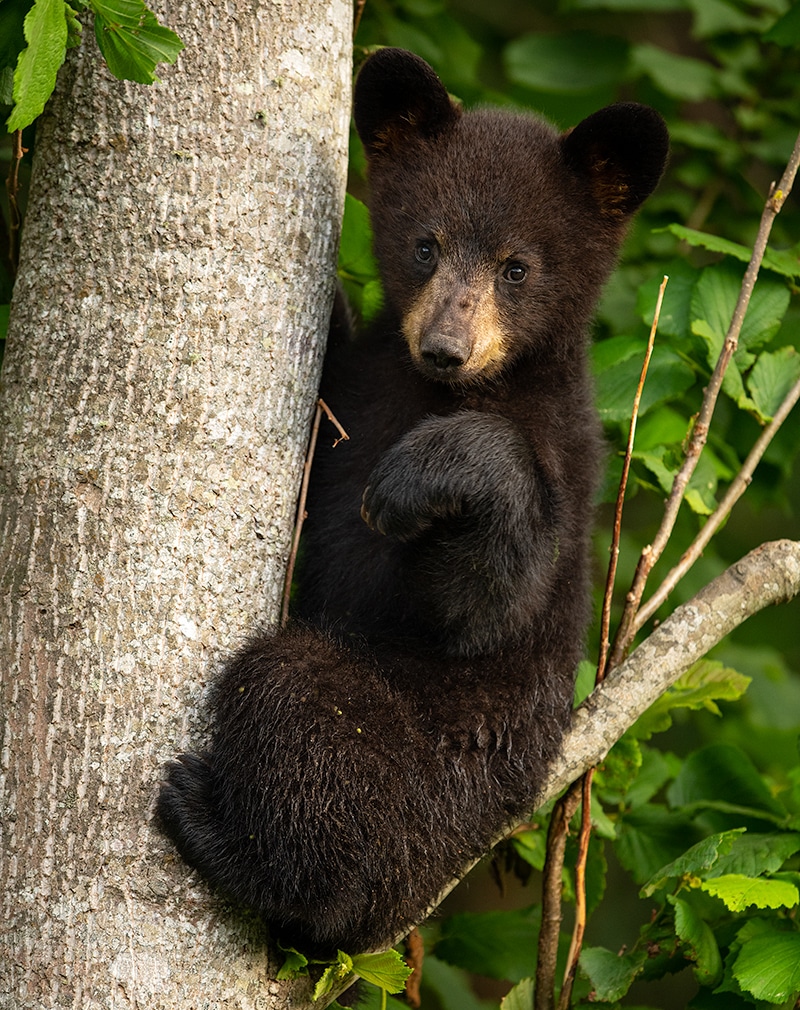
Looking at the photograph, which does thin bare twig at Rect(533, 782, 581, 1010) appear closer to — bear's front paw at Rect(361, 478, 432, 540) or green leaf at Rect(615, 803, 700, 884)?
green leaf at Rect(615, 803, 700, 884)

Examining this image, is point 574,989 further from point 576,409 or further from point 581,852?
point 576,409

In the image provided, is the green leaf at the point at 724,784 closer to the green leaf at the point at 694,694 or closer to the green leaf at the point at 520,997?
the green leaf at the point at 694,694

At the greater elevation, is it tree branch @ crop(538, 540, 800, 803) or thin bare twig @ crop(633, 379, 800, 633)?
thin bare twig @ crop(633, 379, 800, 633)

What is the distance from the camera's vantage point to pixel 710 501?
3.89 m

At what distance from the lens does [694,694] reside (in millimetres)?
3709

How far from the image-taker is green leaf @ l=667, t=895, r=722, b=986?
2.96m

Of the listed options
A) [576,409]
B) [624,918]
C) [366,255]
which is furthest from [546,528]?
[624,918]

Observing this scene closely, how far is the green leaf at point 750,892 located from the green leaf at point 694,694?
0.76 m

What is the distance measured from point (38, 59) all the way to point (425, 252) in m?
1.32

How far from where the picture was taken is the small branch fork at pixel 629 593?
128 inches

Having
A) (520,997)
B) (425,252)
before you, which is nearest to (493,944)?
(520,997)

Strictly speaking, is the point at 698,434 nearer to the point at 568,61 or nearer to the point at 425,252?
the point at 425,252

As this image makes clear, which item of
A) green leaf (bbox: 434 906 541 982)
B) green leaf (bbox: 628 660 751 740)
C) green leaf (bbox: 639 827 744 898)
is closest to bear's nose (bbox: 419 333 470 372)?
green leaf (bbox: 628 660 751 740)

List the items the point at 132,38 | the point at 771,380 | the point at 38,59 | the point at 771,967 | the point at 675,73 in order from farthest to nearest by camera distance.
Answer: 1. the point at 675,73
2. the point at 771,380
3. the point at 771,967
4. the point at 132,38
5. the point at 38,59
